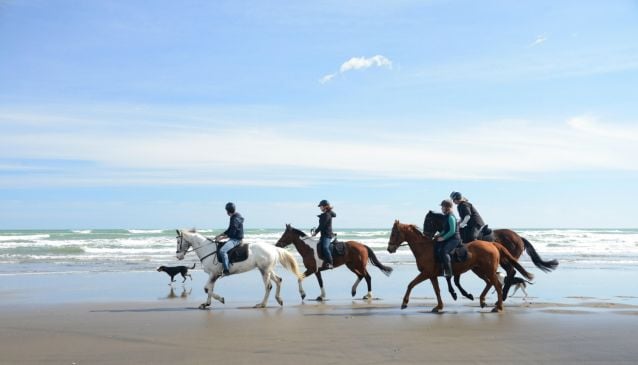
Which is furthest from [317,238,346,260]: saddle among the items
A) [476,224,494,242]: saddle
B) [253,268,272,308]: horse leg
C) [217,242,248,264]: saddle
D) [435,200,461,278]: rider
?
[435,200,461,278]: rider

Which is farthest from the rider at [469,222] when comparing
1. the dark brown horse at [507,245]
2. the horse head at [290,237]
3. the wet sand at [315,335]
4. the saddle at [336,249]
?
the horse head at [290,237]

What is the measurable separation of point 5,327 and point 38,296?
4736mm

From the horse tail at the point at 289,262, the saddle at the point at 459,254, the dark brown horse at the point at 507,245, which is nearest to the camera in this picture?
the saddle at the point at 459,254

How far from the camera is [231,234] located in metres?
12.4

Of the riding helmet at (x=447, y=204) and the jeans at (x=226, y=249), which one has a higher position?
the riding helmet at (x=447, y=204)

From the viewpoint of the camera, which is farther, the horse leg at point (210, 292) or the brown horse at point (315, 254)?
the brown horse at point (315, 254)

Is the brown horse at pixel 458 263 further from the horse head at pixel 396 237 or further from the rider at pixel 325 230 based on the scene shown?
the rider at pixel 325 230

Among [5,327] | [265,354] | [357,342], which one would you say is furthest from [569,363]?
[5,327]

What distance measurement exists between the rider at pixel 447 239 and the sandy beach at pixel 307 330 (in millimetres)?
886

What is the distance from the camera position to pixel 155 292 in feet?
51.4

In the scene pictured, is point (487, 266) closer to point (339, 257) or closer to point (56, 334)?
point (339, 257)

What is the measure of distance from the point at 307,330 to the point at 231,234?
3562 mm

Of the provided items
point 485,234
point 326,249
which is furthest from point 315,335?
point 485,234

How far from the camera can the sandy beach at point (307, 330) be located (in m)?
7.51
